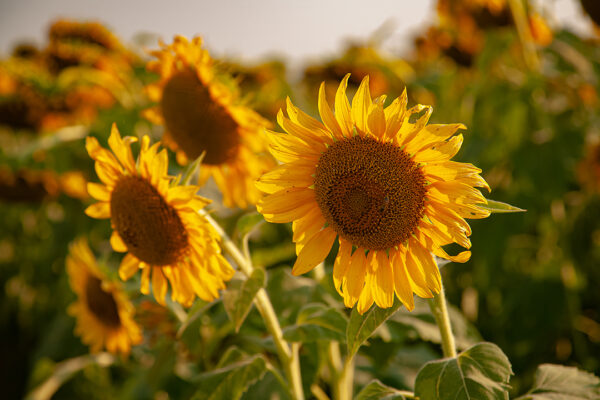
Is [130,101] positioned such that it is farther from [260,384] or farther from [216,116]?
[260,384]

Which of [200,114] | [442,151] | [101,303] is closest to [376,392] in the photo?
[442,151]

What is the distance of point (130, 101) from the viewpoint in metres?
2.32

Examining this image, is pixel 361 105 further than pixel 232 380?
No

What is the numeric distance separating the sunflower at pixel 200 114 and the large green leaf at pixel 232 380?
0.50 metres

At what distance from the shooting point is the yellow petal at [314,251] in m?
0.88

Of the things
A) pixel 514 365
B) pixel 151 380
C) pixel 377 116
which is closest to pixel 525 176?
pixel 514 365

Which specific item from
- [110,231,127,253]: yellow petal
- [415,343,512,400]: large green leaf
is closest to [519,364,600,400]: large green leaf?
[415,343,512,400]: large green leaf

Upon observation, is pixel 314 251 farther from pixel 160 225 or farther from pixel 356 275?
pixel 160 225

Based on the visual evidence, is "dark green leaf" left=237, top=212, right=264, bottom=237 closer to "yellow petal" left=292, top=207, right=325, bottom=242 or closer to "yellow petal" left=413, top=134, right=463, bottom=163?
"yellow petal" left=292, top=207, right=325, bottom=242

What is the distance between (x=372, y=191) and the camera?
843 mm

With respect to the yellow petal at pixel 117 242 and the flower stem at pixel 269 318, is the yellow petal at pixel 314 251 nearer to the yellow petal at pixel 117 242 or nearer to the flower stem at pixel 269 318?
the flower stem at pixel 269 318

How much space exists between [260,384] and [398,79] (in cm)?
148

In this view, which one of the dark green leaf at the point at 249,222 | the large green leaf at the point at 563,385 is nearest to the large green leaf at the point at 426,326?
the large green leaf at the point at 563,385

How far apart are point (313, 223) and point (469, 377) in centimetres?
35
